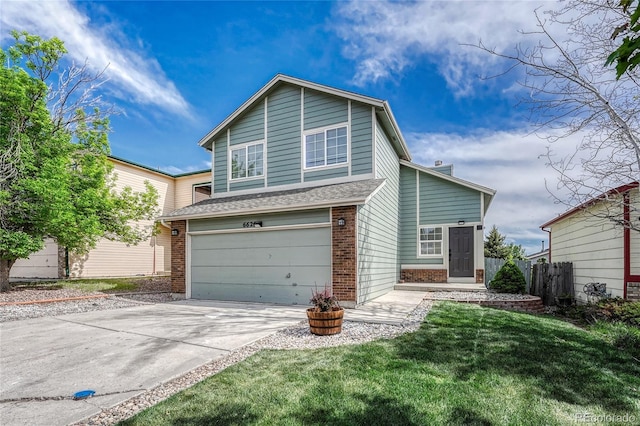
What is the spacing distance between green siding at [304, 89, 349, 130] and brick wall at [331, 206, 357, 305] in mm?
3407

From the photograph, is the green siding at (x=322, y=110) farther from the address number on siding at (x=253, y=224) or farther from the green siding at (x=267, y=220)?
the address number on siding at (x=253, y=224)

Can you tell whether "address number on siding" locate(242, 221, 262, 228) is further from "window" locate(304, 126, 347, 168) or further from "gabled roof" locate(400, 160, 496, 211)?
"gabled roof" locate(400, 160, 496, 211)

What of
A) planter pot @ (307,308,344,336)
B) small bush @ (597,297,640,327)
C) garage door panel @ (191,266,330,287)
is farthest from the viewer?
garage door panel @ (191,266,330,287)

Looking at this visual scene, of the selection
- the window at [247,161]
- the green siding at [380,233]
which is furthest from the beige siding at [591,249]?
the window at [247,161]

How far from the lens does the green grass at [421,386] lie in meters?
2.90

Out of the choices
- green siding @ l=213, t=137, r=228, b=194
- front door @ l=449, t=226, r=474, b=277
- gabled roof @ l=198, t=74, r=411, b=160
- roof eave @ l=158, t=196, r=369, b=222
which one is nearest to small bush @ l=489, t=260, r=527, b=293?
front door @ l=449, t=226, r=474, b=277

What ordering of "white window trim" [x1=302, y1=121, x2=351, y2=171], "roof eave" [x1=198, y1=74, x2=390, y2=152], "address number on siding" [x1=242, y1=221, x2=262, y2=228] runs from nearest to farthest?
"address number on siding" [x1=242, y1=221, x2=262, y2=228] → "roof eave" [x1=198, y1=74, x2=390, y2=152] → "white window trim" [x1=302, y1=121, x2=351, y2=171]

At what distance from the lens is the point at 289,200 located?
9109 mm

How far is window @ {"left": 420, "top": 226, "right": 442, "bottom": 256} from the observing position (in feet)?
42.0

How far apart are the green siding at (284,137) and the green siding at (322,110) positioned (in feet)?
1.17

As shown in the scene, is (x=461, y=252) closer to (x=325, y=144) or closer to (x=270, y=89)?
(x=325, y=144)

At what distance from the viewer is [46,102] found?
11406 mm

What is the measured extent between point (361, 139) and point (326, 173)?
147 centimetres

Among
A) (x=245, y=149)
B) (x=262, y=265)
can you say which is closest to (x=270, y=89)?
(x=245, y=149)
